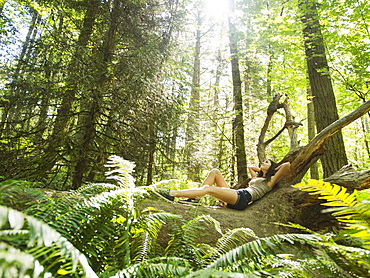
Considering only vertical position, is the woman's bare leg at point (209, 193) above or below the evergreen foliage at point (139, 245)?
above

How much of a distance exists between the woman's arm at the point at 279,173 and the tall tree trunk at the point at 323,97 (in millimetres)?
2162

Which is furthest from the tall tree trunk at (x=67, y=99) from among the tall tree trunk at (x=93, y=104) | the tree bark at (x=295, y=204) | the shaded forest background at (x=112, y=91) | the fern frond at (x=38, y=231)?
the fern frond at (x=38, y=231)

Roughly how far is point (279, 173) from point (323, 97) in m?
3.54

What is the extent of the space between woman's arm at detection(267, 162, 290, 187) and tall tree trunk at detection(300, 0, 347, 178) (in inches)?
85.1

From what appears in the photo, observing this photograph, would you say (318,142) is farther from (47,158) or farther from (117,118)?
(47,158)

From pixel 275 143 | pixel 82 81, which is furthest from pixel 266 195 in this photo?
pixel 275 143

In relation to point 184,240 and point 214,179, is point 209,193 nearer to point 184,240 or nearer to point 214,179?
point 214,179

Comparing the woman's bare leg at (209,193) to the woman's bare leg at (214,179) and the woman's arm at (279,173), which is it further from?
the woman's arm at (279,173)

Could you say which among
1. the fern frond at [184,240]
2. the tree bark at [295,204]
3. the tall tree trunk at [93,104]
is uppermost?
the tall tree trunk at [93,104]

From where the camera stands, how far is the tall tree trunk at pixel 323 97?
18.5 ft

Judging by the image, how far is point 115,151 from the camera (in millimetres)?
5785

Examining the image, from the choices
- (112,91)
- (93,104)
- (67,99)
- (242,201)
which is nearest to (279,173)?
(242,201)

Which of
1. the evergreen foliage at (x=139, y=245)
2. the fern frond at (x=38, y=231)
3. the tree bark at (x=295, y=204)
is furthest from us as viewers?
the tree bark at (x=295, y=204)

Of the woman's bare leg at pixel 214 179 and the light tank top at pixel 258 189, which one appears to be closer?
the light tank top at pixel 258 189
